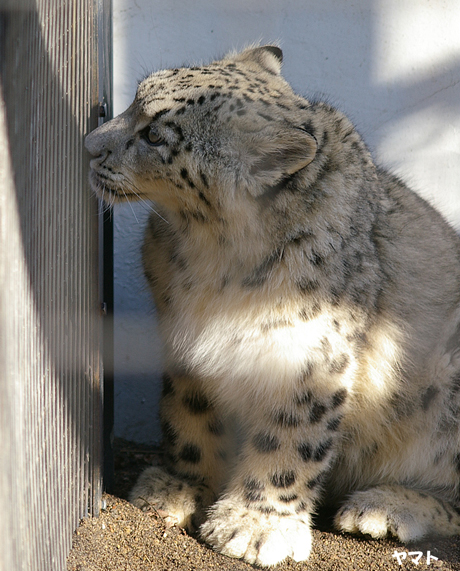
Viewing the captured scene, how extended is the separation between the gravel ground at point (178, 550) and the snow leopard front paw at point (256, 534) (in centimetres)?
4

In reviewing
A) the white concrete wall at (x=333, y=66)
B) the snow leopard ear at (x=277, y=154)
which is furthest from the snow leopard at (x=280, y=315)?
the white concrete wall at (x=333, y=66)

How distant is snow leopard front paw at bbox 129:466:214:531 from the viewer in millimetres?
2711

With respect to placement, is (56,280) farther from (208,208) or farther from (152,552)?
(152,552)

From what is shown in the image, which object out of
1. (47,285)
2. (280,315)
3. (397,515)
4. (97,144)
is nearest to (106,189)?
(97,144)

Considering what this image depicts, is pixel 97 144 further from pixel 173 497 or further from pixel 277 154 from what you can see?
pixel 173 497

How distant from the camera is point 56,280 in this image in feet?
6.74

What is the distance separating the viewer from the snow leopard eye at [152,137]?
235 centimetres

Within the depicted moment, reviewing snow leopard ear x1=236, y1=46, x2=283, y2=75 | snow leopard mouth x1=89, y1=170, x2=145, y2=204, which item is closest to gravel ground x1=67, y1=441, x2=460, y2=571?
snow leopard mouth x1=89, y1=170, x2=145, y2=204

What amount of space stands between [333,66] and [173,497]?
2.24 meters

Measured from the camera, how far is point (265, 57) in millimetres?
2803

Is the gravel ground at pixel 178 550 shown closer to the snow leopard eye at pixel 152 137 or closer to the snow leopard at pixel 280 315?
the snow leopard at pixel 280 315

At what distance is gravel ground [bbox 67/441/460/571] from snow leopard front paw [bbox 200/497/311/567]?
37 millimetres

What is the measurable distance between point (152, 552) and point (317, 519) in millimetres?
819

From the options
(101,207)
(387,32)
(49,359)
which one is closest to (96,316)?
(101,207)
